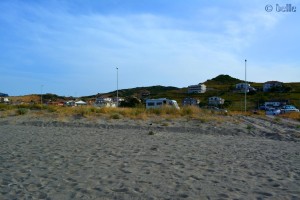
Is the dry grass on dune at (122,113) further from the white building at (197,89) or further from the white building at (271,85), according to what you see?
the white building at (197,89)

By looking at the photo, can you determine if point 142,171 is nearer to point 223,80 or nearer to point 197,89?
point 197,89

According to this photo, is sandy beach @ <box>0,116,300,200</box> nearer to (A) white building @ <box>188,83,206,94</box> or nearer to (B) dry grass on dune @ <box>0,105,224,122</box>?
(B) dry grass on dune @ <box>0,105,224,122</box>

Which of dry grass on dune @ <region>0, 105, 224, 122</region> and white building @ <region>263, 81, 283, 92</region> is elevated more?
white building @ <region>263, 81, 283, 92</region>

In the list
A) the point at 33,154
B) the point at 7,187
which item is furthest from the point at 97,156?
the point at 7,187

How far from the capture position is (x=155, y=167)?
7844 millimetres

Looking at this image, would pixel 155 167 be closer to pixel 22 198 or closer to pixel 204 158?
pixel 204 158

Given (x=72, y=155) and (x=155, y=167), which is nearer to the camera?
(x=155, y=167)

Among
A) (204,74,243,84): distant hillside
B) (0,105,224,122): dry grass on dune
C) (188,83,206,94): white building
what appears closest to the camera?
(0,105,224,122): dry grass on dune

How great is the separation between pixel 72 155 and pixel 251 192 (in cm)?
475

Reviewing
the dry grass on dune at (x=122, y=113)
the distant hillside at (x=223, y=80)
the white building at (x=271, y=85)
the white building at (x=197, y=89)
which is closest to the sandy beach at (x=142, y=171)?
the dry grass on dune at (x=122, y=113)

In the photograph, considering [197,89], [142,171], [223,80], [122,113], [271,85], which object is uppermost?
[223,80]

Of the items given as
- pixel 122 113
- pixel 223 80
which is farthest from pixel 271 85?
pixel 122 113

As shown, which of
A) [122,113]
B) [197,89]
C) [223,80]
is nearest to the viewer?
[122,113]

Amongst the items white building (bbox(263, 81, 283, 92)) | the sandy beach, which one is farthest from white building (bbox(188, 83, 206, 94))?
the sandy beach
